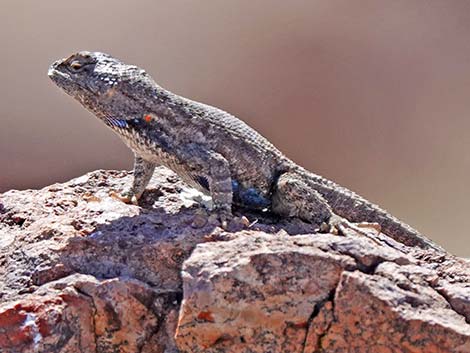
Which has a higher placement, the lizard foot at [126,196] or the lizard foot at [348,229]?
the lizard foot at [348,229]

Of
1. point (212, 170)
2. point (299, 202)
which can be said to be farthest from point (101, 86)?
point (299, 202)

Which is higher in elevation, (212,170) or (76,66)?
(76,66)

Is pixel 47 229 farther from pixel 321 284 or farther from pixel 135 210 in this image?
pixel 321 284

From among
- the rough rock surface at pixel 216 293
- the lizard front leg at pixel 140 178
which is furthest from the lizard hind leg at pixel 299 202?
the lizard front leg at pixel 140 178

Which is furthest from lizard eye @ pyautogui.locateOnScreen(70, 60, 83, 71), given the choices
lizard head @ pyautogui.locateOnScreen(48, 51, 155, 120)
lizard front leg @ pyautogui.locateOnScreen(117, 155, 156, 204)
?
lizard front leg @ pyautogui.locateOnScreen(117, 155, 156, 204)

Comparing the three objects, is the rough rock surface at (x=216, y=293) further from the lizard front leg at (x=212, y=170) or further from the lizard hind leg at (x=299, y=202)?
the lizard hind leg at (x=299, y=202)

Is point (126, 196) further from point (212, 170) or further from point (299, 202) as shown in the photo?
point (299, 202)

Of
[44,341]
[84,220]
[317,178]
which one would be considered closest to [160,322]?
[44,341]
